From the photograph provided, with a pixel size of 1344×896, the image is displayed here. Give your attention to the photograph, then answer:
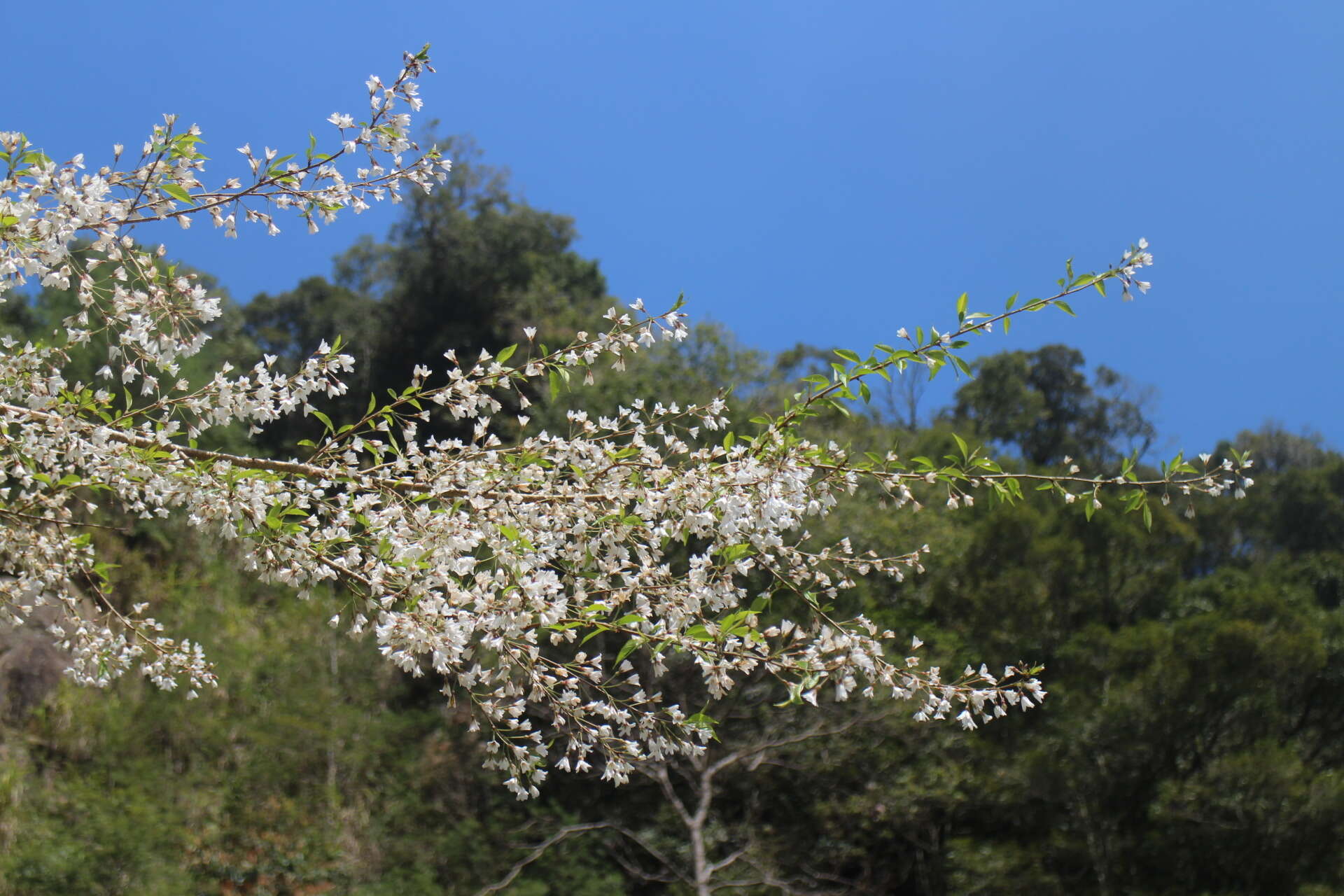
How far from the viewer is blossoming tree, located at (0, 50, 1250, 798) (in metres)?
1.83

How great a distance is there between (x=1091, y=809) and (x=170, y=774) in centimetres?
702

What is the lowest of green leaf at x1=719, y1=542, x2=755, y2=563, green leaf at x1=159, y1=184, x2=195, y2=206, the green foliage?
green leaf at x1=719, y1=542, x2=755, y2=563

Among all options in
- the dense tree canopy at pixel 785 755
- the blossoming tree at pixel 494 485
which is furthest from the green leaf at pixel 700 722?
the dense tree canopy at pixel 785 755

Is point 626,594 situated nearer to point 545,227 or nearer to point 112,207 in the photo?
point 112,207

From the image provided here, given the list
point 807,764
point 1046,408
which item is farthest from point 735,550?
point 1046,408

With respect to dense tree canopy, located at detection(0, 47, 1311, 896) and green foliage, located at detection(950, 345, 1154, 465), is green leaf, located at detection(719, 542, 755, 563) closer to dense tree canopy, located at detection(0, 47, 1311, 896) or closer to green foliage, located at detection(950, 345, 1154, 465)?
dense tree canopy, located at detection(0, 47, 1311, 896)

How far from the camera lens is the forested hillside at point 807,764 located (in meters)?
7.61

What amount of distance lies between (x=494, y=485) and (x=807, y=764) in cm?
700

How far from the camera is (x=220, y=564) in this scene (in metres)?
11.2

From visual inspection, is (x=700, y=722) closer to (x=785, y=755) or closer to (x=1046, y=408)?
(x=785, y=755)

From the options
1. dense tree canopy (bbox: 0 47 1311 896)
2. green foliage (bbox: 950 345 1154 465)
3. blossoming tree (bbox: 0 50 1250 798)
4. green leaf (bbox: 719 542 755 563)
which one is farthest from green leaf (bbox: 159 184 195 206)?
green foliage (bbox: 950 345 1154 465)

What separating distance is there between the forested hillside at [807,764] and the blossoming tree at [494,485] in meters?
4.96

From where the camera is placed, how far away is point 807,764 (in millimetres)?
8375

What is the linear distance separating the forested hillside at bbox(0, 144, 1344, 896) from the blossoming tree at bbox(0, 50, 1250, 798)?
16.3 feet
